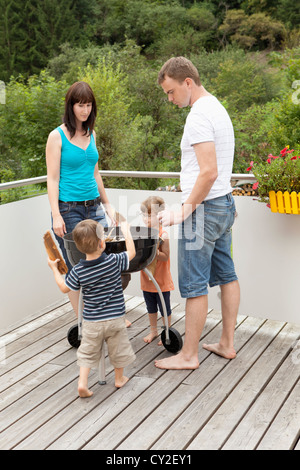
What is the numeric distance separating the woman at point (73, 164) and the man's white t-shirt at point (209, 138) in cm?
60

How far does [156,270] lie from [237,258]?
1.86 ft

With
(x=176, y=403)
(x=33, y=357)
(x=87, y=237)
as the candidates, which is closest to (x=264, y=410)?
(x=176, y=403)

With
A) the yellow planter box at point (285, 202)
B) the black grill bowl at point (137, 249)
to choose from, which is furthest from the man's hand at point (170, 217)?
the yellow planter box at point (285, 202)

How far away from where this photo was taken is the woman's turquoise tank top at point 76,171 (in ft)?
9.47

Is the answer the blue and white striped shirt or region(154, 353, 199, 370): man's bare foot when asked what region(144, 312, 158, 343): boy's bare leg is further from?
the blue and white striped shirt

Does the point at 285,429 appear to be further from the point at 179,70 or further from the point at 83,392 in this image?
the point at 179,70

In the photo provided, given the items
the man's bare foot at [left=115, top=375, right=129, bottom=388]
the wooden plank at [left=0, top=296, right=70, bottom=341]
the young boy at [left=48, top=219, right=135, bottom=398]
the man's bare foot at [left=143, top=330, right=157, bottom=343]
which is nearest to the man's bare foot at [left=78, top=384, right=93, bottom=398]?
the young boy at [left=48, top=219, right=135, bottom=398]

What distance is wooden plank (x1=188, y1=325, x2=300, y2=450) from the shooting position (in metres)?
2.16

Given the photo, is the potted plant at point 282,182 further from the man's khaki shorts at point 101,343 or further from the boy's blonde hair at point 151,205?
the man's khaki shorts at point 101,343

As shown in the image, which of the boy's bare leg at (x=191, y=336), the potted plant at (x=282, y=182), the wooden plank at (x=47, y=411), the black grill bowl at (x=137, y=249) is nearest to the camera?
the wooden plank at (x=47, y=411)

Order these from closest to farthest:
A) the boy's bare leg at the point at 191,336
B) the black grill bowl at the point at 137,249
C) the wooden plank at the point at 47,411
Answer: the wooden plank at the point at 47,411, the black grill bowl at the point at 137,249, the boy's bare leg at the point at 191,336

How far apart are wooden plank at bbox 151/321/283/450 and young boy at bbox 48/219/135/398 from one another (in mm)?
376

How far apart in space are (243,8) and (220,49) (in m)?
2.13
